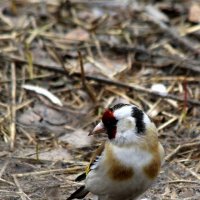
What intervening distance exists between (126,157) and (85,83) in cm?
186

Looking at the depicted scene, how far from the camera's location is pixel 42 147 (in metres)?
5.42

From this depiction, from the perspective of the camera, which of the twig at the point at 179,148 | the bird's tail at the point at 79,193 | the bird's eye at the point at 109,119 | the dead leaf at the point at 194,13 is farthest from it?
the dead leaf at the point at 194,13

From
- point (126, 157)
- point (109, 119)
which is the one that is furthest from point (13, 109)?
point (126, 157)

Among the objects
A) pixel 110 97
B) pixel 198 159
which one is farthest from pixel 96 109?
pixel 198 159

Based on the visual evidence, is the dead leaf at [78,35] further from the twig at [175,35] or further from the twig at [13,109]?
the twig at [13,109]

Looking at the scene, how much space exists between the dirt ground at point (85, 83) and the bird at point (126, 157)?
1.70 ft

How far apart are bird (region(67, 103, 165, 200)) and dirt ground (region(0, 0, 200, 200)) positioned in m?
0.52

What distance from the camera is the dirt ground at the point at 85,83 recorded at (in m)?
5.08

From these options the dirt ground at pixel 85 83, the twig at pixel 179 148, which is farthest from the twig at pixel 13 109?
the twig at pixel 179 148

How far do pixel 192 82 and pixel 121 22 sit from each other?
119 centimetres

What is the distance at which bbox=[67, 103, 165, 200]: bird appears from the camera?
13.8 ft

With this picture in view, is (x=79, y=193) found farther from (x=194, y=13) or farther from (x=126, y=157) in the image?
(x=194, y=13)

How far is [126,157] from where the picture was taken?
4211 millimetres

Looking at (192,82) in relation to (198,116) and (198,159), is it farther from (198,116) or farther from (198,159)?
(198,159)
